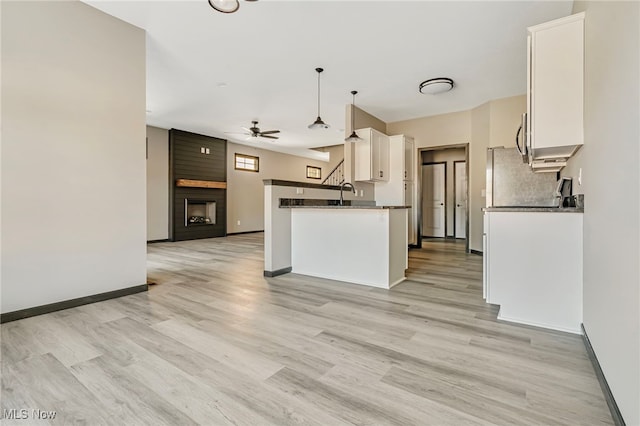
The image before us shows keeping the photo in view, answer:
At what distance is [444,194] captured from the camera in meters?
8.18

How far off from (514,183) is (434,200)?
3753mm

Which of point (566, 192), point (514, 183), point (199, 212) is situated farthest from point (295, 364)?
point (199, 212)

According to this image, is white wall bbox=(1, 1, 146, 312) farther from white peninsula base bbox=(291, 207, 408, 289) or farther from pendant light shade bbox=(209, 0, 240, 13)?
white peninsula base bbox=(291, 207, 408, 289)

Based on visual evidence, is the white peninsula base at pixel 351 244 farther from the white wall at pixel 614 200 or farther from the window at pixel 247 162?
the window at pixel 247 162

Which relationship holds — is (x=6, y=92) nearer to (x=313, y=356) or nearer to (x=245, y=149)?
(x=313, y=356)

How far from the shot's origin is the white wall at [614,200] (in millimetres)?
1170

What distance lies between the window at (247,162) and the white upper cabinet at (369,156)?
471 cm

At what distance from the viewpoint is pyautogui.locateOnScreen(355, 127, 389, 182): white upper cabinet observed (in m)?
5.61

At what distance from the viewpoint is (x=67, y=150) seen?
266 centimetres

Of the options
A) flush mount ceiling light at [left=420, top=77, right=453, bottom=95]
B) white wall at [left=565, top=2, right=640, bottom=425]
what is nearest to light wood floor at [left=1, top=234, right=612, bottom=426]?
white wall at [left=565, top=2, right=640, bottom=425]

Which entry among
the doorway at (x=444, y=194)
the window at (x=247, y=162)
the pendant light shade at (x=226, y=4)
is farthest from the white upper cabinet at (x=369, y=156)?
the window at (x=247, y=162)

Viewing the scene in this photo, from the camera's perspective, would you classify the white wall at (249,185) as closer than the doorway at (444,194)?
No

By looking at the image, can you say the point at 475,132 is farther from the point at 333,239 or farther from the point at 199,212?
Answer: the point at 199,212

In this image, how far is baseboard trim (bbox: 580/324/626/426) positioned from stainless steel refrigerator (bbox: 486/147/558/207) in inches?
116
